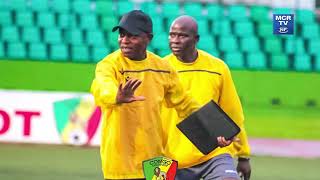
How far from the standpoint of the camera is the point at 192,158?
6.55 meters

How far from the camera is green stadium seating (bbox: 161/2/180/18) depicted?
54.2 feet

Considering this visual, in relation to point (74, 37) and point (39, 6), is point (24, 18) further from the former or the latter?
point (74, 37)

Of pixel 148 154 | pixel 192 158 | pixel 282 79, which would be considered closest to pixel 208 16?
Answer: pixel 282 79

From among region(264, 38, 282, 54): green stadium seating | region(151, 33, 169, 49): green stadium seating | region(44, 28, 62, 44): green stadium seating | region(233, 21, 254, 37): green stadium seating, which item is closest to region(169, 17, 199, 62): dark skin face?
region(151, 33, 169, 49): green stadium seating

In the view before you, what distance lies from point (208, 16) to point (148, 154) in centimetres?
1102

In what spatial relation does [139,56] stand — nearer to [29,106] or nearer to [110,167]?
[110,167]

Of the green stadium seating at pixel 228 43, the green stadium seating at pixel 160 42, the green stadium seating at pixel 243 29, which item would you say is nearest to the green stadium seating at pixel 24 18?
the green stadium seating at pixel 160 42

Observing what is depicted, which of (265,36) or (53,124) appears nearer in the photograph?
(53,124)

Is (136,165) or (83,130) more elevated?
(136,165)

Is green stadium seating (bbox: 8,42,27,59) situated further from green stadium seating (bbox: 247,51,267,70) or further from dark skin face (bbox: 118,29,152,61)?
dark skin face (bbox: 118,29,152,61)

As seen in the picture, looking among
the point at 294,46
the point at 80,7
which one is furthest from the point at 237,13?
the point at 80,7

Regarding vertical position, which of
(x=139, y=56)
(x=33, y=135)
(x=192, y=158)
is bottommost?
(x=33, y=135)

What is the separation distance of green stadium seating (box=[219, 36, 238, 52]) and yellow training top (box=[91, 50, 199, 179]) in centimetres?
1054

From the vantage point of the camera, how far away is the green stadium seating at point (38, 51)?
16188mm
